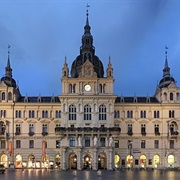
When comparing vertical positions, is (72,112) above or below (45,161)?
above

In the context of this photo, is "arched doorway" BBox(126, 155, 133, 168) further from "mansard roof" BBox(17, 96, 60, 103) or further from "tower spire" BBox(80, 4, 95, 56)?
"tower spire" BBox(80, 4, 95, 56)

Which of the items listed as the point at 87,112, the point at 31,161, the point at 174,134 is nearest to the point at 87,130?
the point at 87,112

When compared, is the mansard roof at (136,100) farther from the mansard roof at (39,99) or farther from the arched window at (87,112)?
the mansard roof at (39,99)

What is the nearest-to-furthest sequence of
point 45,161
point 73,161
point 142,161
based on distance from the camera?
point 73,161 → point 45,161 → point 142,161

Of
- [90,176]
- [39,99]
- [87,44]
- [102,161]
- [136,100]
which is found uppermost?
[87,44]

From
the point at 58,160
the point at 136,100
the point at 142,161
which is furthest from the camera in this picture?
the point at 136,100

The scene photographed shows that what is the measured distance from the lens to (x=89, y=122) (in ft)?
391

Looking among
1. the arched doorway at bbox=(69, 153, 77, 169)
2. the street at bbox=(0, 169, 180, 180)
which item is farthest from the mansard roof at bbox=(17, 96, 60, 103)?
the street at bbox=(0, 169, 180, 180)

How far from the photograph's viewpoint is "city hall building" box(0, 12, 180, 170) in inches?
4683

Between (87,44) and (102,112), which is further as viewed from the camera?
(87,44)

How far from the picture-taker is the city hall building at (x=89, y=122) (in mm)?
118938

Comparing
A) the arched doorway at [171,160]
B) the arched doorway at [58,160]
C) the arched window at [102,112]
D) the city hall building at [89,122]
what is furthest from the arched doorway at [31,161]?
the arched doorway at [171,160]

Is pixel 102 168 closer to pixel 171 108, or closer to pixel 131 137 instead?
pixel 131 137

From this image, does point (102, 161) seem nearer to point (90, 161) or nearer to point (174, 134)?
point (90, 161)
